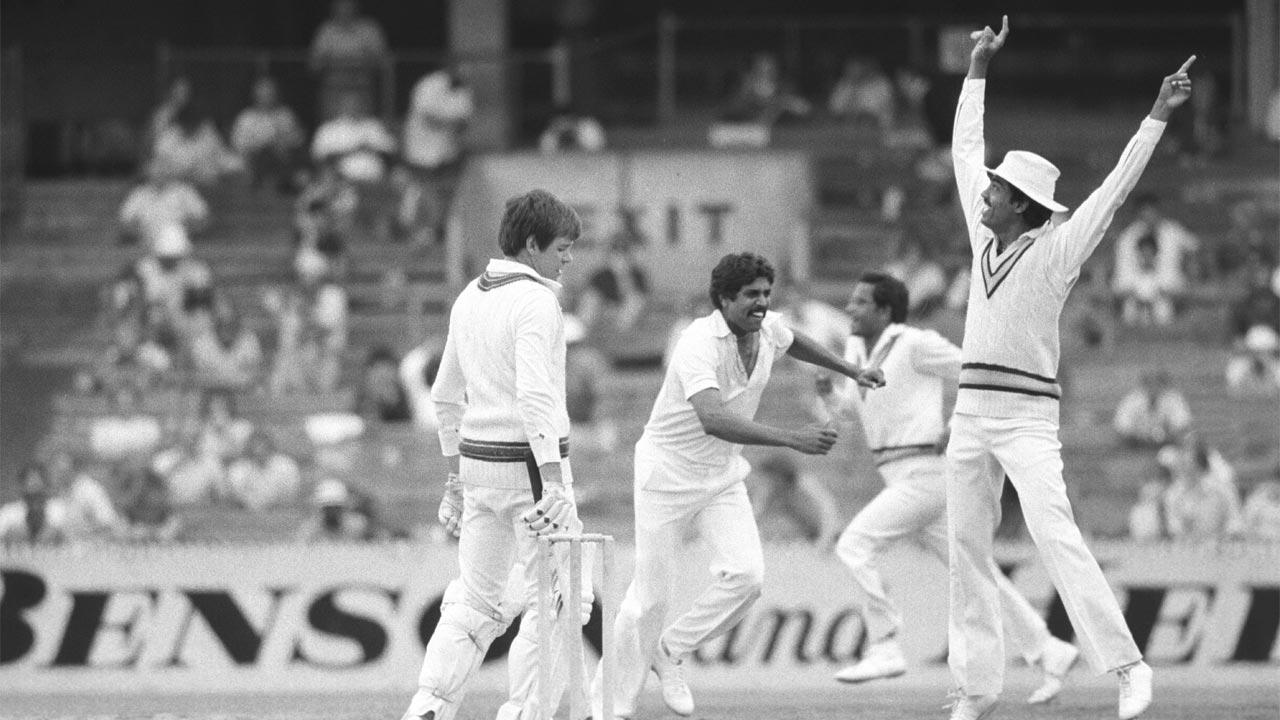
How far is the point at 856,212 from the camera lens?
2392cm

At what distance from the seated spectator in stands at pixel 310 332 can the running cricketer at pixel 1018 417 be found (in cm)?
1193

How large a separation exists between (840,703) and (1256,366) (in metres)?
8.21

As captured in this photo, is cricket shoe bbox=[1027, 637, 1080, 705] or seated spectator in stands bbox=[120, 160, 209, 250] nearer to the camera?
cricket shoe bbox=[1027, 637, 1080, 705]

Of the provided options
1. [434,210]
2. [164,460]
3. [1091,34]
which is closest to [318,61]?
[434,210]

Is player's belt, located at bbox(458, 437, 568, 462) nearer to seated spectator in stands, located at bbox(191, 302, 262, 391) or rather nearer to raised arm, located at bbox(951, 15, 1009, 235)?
raised arm, located at bbox(951, 15, 1009, 235)

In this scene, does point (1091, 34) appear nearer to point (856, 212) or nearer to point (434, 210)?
point (856, 212)

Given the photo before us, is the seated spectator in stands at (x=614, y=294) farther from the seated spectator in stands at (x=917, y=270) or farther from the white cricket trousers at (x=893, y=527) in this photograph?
the white cricket trousers at (x=893, y=527)

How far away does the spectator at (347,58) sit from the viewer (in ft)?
80.8

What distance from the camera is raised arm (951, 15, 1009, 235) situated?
413 inches

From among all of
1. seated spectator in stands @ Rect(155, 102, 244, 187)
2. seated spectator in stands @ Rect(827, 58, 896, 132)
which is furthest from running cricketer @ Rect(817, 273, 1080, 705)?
seated spectator in stands @ Rect(155, 102, 244, 187)

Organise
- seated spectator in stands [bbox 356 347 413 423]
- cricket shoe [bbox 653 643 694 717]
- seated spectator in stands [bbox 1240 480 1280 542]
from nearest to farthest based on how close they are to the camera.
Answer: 1. cricket shoe [bbox 653 643 694 717]
2. seated spectator in stands [bbox 1240 480 1280 542]
3. seated spectator in stands [bbox 356 347 413 423]

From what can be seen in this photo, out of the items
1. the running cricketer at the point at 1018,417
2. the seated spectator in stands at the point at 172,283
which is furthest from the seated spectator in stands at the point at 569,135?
the running cricketer at the point at 1018,417

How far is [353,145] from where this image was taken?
957 inches

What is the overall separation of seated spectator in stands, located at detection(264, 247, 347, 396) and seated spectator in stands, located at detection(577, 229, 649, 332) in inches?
87.1
